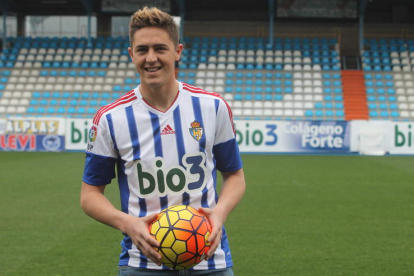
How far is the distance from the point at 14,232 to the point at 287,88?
19.8m

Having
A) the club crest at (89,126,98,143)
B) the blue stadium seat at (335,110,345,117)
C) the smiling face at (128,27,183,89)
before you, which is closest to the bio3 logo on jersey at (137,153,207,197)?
the club crest at (89,126,98,143)

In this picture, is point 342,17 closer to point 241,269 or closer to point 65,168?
point 65,168

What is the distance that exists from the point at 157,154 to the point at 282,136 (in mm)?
17346

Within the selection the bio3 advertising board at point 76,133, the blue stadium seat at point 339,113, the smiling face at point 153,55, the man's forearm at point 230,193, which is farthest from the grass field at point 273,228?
the blue stadium seat at point 339,113

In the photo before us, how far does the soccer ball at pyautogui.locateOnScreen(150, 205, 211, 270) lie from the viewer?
2.20 m

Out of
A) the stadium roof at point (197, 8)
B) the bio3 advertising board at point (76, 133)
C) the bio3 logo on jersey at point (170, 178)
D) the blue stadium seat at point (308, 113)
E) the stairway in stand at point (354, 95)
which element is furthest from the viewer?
the stadium roof at point (197, 8)

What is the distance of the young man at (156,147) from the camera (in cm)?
235

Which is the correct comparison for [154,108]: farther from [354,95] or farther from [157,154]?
[354,95]

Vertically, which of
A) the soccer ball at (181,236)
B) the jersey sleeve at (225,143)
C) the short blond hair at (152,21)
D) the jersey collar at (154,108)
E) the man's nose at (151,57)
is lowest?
the soccer ball at (181,236)

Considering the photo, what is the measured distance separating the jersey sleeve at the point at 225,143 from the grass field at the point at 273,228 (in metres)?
2.73

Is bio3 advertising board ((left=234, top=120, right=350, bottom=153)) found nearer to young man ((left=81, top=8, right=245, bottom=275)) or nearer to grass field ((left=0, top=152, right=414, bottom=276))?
grass field ((left=0, top=152, right=414, bottom=276))

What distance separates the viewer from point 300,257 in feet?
18.3

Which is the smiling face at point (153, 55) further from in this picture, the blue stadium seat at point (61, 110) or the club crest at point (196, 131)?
the blue stadium seat at point (61, 110)

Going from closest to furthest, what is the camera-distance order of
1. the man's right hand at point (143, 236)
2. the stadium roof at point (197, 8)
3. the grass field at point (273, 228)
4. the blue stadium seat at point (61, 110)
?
the man's right hand at point (143, 236), the grass field at point (273, 228), the blue stadium seat at point (61, 110), the stadium roof at point (197, 8)
